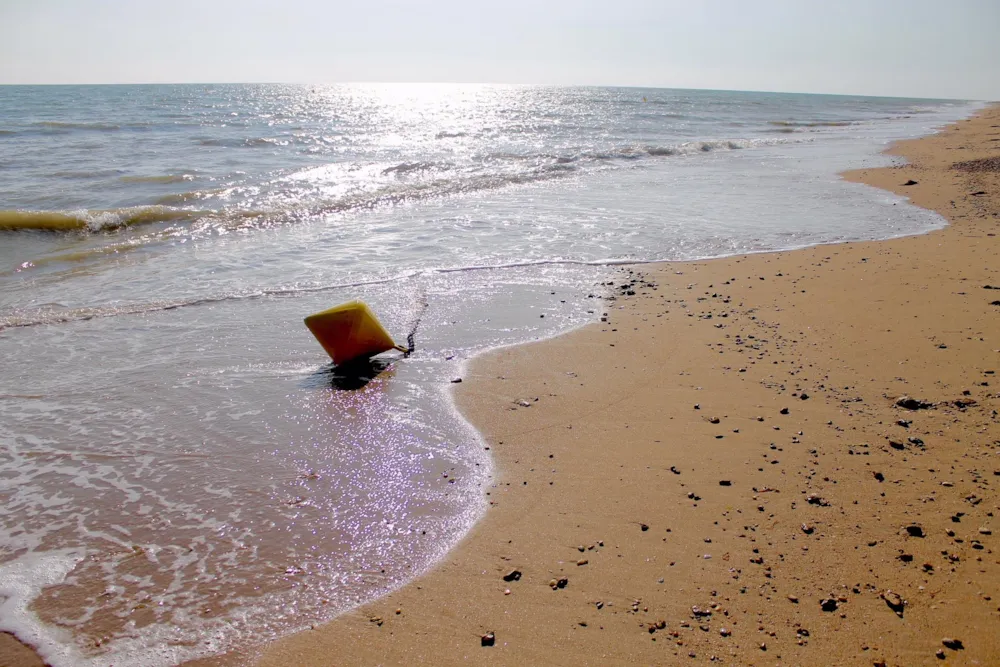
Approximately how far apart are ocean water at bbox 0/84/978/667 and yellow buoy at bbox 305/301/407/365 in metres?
0.24

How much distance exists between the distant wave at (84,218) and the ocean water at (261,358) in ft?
0.16

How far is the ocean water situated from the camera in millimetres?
3131

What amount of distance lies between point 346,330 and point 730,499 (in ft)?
10.8

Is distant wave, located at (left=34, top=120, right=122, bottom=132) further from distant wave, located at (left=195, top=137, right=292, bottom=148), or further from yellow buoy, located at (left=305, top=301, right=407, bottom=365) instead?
yellow buoy, located at (left=305, top=301, right=407, bottom=365)

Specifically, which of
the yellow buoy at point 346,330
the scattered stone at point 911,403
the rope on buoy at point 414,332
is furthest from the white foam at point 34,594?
the scattered stone at point 911,403

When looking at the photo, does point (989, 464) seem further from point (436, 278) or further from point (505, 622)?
point (436, 278)

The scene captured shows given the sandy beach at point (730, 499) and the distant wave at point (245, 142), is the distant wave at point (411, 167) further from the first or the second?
the sandy beach at point (730, 499)

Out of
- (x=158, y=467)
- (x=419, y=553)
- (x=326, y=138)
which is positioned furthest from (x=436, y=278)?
(x=326, y=138)

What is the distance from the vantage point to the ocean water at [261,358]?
10.3ft

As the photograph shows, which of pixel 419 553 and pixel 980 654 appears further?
pixel 419 553

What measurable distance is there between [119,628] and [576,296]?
5.43 meters

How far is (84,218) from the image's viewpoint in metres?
11.7

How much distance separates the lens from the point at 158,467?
407cm

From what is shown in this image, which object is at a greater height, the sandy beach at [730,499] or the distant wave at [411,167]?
the distant wave at [411,167]
